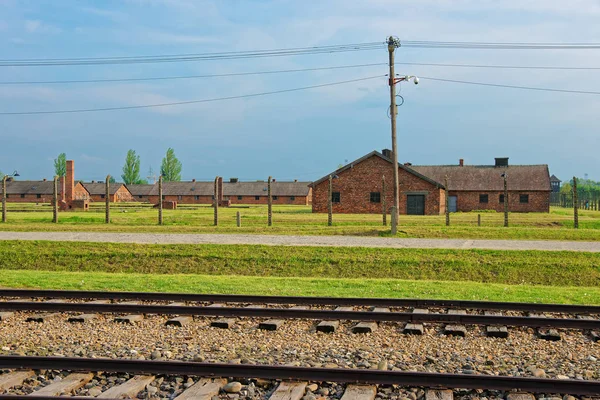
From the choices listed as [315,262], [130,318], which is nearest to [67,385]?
[130,318]

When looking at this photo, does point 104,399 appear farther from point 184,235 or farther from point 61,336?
point 184,235

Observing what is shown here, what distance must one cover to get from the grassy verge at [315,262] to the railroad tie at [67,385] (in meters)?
9.65

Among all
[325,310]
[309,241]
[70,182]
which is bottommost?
[325,310]

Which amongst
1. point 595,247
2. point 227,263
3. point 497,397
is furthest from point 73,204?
point 497,397

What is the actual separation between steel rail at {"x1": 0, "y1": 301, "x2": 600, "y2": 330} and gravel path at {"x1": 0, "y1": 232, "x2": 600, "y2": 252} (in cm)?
1040

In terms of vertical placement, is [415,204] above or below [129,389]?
above

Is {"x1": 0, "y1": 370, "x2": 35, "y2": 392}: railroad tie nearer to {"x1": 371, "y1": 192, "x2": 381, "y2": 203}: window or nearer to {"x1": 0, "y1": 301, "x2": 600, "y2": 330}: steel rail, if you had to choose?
{"x1": 0, "y1": 301, "x2": 600, "y2": 330}: steel rail

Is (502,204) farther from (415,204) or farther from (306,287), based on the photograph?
(306,287)

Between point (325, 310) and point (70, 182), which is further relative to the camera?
point (70, 182)

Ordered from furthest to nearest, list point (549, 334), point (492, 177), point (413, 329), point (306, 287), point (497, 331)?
point (492, 177)
point (306, 287)
point (413, 329)
point (497, 331)
point (549, 334)

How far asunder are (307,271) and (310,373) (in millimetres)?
10993

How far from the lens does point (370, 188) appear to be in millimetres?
49375

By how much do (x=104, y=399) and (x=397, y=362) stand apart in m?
3.57

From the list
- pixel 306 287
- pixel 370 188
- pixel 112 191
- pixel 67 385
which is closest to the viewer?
pixel 67 385
